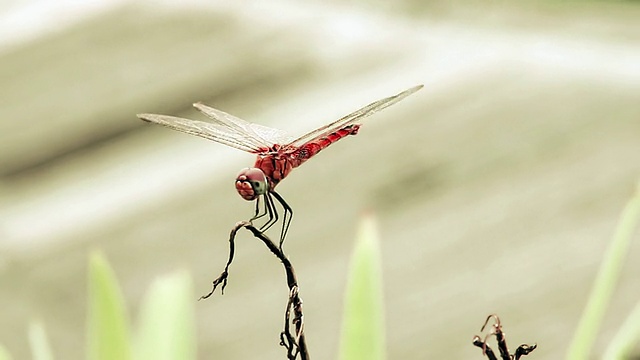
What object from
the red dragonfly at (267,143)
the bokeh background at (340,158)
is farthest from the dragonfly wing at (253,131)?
the bokeh background at (340,158)

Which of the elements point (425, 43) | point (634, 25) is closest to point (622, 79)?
point (634, 25)

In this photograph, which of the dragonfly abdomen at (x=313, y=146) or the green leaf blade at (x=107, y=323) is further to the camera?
the green leaf blade at (x=107, y=323)

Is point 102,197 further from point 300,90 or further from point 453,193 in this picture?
point 453,193

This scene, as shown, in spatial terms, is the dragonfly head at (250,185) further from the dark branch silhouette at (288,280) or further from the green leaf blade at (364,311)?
the green leaf blade at (364,311)

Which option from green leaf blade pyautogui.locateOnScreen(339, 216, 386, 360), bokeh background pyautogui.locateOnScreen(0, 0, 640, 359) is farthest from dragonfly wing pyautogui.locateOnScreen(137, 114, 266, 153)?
bokeh background pyautogui.locateOnScreen(0, 0, 640, 359)

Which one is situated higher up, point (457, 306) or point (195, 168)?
point (195, 168)

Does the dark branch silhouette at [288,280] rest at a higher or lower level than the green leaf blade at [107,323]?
lower

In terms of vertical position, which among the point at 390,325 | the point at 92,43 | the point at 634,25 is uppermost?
the point at 92,43
